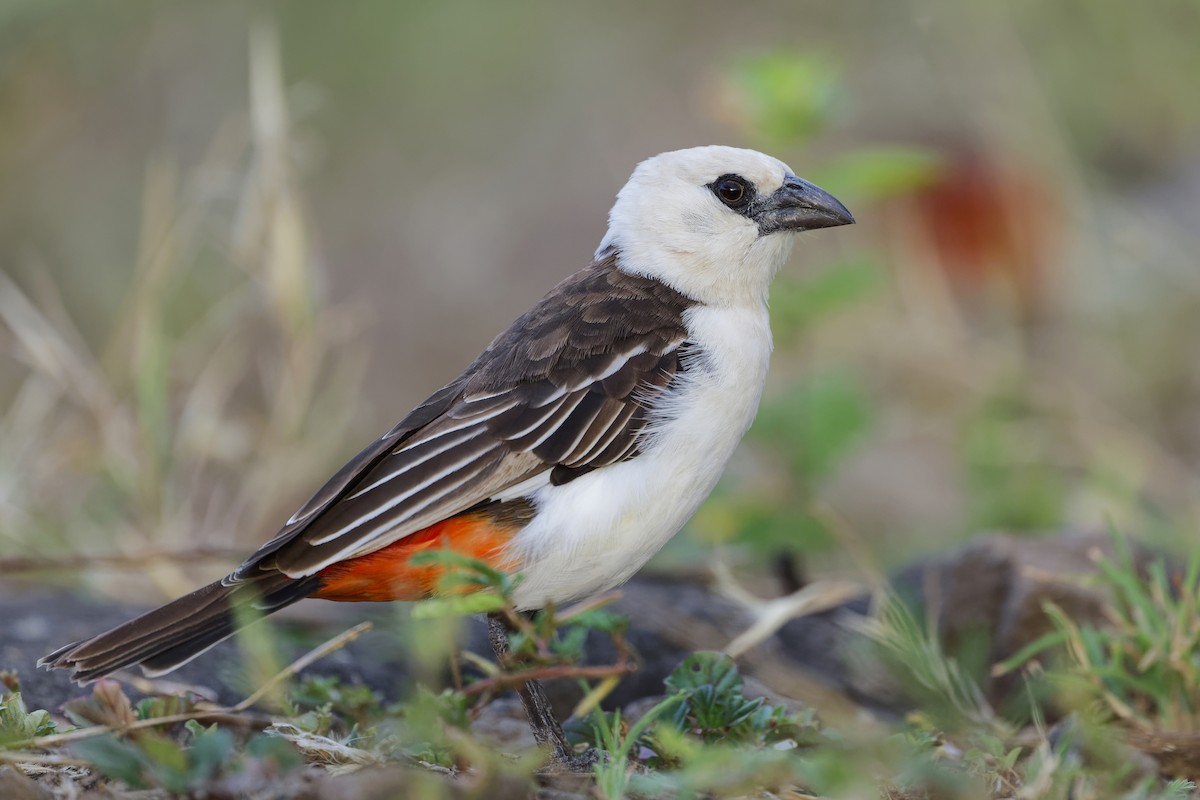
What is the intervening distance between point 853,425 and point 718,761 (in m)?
2.68

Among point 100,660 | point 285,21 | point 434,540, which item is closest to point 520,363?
point 434,540

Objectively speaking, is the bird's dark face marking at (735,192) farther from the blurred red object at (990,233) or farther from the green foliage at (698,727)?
the blurred red object at (990,233)

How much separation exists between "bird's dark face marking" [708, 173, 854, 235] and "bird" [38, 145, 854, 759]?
1.28ft

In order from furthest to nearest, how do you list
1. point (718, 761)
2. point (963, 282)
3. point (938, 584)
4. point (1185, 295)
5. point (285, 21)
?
point (285, 21), point (963, 282), point (1185, 295), point (938, 584), point (718, 761)

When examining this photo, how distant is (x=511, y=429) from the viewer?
11.8ft

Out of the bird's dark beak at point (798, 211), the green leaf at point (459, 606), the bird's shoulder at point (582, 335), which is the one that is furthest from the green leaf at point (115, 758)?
the bird's dark beak at point (798, 211)

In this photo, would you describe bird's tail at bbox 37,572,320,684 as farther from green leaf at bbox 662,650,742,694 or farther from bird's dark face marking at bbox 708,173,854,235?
bird's dark face marking at bbox 708,173,854,235

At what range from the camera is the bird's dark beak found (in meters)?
4.19

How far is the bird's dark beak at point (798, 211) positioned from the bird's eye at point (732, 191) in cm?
6

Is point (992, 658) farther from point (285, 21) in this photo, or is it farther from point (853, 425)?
point (285, 21)

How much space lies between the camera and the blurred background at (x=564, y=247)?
5211mm

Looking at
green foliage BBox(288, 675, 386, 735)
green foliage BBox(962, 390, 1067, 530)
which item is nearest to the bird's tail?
green foliage BBox(288, 675, 386, 735)

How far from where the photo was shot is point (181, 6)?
A: 10.6m

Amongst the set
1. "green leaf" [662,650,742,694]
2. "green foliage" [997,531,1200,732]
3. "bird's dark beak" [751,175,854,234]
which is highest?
"bird's dark beak" [751,175,854,234]
